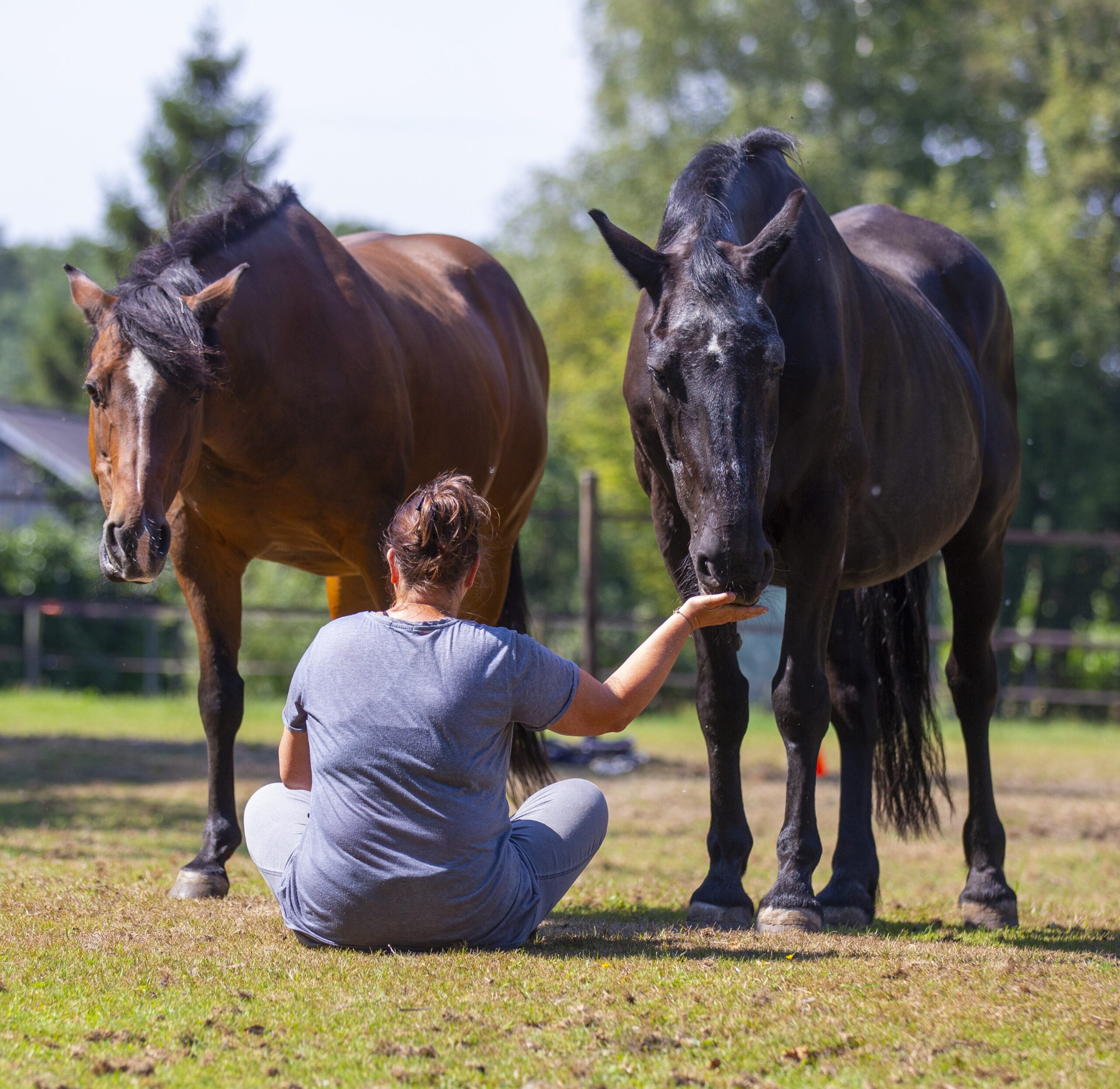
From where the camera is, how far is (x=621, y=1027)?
9.00 ft

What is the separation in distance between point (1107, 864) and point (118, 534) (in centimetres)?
562

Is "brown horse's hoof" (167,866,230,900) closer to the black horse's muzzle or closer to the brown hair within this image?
the brown hair

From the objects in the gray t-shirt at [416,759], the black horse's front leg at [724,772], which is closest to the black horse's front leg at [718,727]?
the black horse's front leg at [724,772]

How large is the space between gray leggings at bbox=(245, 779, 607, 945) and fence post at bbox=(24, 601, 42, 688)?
569 inches

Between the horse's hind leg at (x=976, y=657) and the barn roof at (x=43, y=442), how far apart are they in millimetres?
24370

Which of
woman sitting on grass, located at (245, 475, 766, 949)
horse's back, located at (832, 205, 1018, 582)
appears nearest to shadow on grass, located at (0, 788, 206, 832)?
woman sitting on grass, located at (245, 475, 766, 949)

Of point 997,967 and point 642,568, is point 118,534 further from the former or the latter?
point 642,568

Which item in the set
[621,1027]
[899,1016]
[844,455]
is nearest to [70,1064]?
[621,1027]

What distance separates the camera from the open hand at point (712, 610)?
11.3ft

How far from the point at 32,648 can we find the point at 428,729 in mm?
15375

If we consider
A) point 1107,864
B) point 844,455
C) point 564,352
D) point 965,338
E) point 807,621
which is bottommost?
point 1107,864

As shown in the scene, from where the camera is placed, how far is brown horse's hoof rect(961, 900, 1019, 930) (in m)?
4.86

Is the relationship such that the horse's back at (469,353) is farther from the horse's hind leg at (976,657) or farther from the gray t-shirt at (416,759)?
the gray t-shirt at (416,759)

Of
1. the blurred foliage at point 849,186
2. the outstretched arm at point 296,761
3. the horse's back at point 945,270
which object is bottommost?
the outstretched arm at point 296,761
